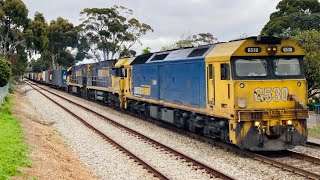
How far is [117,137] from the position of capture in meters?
19.4

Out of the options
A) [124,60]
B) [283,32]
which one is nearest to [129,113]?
[124,60]

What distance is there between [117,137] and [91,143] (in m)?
1.67

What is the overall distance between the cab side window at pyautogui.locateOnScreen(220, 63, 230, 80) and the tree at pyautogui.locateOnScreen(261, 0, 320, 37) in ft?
125

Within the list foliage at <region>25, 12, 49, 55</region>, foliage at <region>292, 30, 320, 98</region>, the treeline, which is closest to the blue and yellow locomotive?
foliage at <region>292, 30, 320, 98</region>

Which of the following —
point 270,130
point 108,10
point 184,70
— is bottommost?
point 270,130

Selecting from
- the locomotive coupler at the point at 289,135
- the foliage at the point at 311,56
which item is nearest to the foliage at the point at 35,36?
the foliage at the point at 311,56

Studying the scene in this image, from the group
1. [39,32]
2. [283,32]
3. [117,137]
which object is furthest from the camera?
[39,32]

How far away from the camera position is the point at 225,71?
1428 cm

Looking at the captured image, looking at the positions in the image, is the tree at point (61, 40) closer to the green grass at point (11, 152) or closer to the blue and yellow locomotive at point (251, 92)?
the green grass at point (11, 152)

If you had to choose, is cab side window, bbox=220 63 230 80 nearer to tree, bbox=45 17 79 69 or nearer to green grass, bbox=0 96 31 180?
green grass, bbox=0 96 31 180

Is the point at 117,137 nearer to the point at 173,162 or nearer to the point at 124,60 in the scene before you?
A: the point at 173,162

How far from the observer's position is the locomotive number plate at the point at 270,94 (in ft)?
46.2

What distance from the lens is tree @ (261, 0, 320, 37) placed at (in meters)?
54.6

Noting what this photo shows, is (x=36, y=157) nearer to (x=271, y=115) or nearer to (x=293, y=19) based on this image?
(x=271, y=115)
